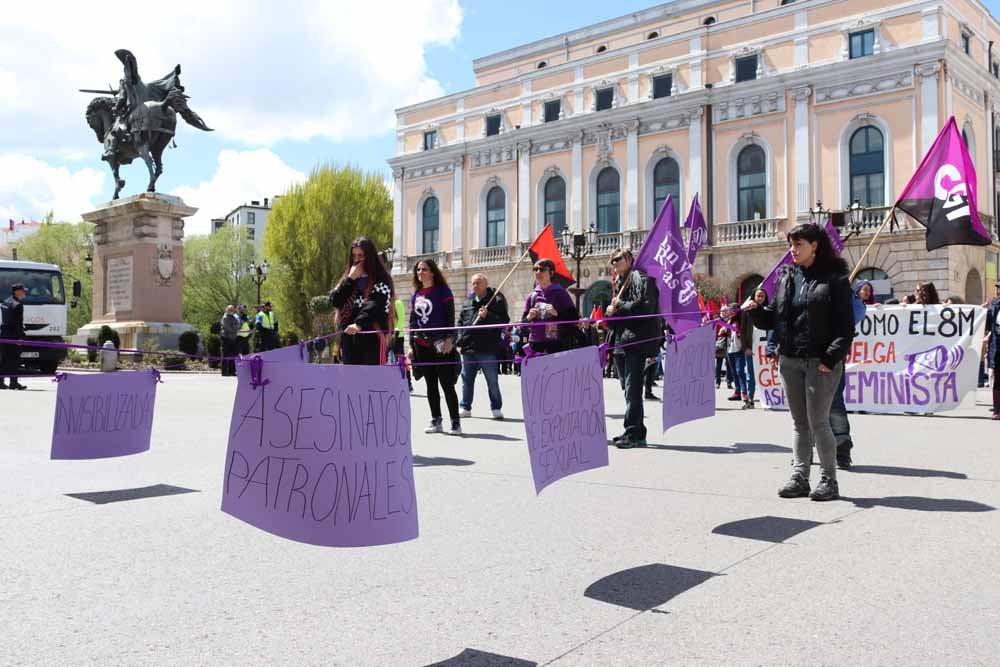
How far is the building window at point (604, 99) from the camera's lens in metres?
41.6

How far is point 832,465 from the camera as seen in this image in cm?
599

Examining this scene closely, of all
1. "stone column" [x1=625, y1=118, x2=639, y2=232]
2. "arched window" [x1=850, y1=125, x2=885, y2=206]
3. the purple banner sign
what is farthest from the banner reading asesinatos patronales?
"stone column" [x1=625, y1=118, x2=639, y2=232]

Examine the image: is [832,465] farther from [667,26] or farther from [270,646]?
[667,26]

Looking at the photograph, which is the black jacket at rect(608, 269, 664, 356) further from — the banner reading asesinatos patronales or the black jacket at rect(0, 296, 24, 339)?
the black jacket at rect(0, 296, 24, 339)

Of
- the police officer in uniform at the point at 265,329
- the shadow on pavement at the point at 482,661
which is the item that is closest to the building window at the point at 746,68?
the police officer in uniform at the point at 265,329

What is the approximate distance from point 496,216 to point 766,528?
136 feet

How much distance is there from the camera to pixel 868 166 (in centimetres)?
3403

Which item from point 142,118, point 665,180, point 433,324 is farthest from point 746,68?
point 433,324

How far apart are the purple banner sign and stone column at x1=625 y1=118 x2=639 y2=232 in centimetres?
3320

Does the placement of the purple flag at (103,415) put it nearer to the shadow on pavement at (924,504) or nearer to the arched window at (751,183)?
the shadow on pavement at (924,504)

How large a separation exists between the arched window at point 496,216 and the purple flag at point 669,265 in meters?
35.7

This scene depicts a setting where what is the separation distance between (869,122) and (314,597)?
34.2m

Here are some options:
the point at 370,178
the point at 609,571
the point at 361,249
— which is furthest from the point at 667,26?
the point at 609,571

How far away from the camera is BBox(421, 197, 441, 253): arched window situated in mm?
48594
